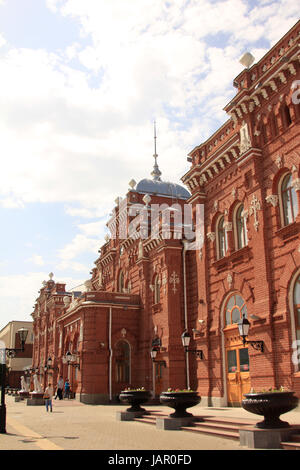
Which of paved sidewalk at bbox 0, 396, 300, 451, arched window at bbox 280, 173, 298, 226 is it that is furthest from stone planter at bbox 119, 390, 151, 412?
arched window at bbox 280, 173, 298, 226

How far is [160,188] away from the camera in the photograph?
3953cm

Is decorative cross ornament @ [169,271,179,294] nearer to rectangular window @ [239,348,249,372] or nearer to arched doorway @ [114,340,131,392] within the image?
arched doorway @ [114,340,131,392]

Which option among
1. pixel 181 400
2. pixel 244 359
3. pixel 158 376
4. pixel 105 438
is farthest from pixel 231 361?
pixel 105 438

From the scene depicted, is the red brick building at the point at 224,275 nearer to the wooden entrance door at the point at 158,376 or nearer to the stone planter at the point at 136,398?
the wooden entrance door at the point at 158,376

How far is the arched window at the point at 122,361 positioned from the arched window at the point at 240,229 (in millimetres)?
13844

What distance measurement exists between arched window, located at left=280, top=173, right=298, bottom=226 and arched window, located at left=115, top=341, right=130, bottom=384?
17169 mm

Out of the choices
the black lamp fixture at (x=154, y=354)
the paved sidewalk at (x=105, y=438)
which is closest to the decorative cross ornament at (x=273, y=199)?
the paved sidewalk at (x=105, y=438)

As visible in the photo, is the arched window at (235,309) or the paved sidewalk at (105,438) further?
the arched window at (235,309)

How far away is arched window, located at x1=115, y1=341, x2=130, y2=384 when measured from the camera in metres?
30.2

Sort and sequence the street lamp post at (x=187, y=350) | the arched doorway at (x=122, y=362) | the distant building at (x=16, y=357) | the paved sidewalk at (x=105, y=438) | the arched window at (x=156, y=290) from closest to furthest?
the paved sidewalk at (x=105, y=438) → the street lamp post at (x=187, y=350) → the arched window at (x=156, y=290) → the arched doorway at (x=122, y=362) → the distant building at (x=16, y=357)

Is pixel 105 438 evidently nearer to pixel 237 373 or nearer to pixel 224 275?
pixel 237 373

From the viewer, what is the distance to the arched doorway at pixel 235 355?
1880 centimetres
